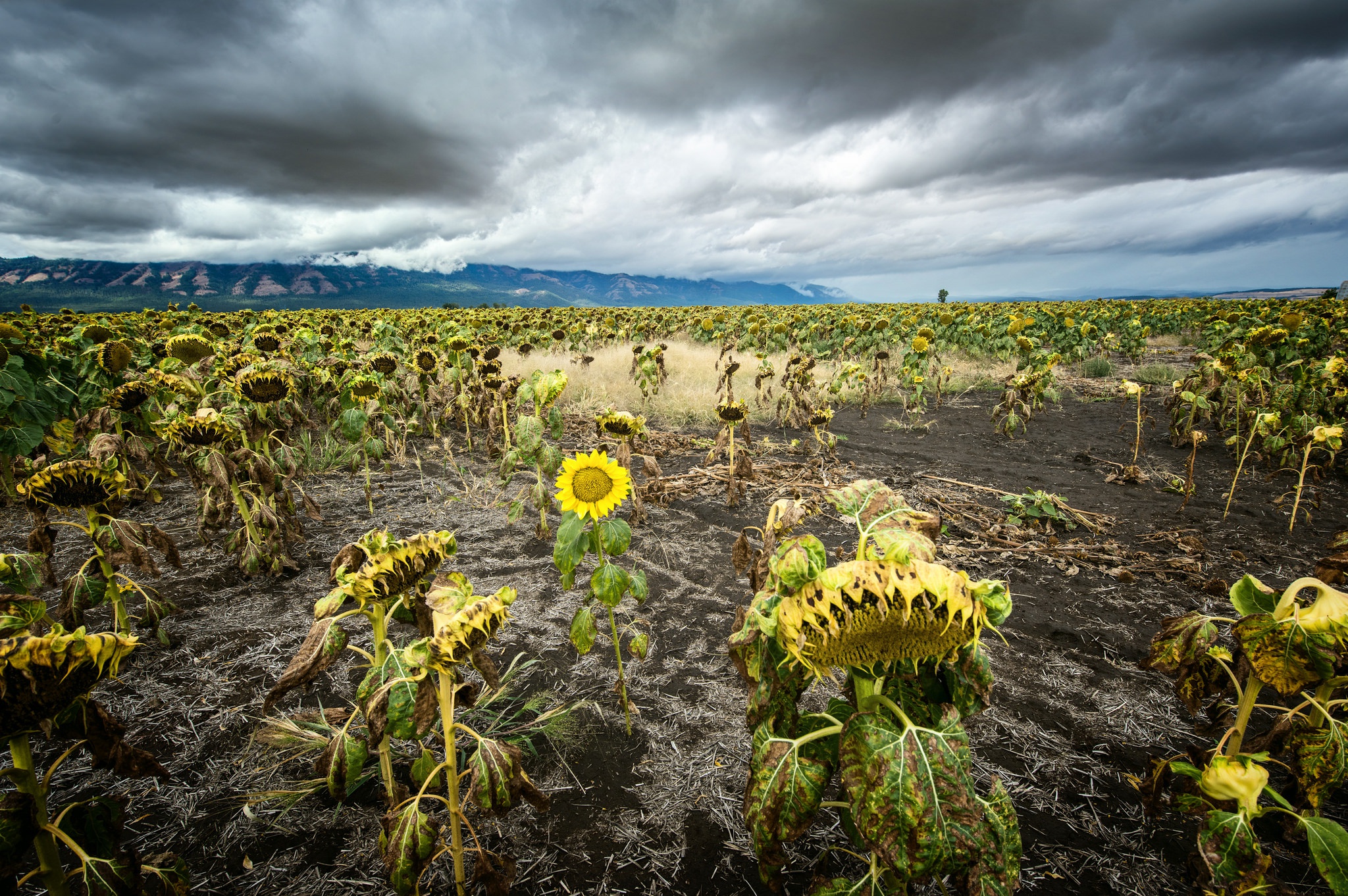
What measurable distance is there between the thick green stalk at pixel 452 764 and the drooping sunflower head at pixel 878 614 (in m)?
0.84

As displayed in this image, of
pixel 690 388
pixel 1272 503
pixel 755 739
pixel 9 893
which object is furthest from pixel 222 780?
pixel 690 388

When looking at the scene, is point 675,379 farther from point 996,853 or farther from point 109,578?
point 996,853

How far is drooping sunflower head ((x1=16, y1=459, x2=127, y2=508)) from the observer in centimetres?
209

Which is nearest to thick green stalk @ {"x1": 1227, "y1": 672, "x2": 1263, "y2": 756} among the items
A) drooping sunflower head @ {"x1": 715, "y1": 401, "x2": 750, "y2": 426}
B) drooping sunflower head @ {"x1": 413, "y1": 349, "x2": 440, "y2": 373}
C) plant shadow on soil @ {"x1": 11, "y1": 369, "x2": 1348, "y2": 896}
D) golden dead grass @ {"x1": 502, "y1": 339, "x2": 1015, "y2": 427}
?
plant shadow on soil @ {"x1": 11, "y1": 369, "x2": 1348, "y2": 896}

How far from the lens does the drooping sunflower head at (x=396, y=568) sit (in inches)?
55.0

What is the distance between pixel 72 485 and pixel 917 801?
10.3 feet

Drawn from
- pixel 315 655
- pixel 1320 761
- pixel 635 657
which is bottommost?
pixel 635 657

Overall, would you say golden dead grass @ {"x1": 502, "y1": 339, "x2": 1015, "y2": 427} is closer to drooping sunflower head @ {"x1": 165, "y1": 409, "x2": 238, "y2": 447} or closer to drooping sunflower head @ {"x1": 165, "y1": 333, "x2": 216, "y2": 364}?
drooping sunflower head @ {"x1": 165, "y1": 333, "x2": 216, "y2": 364}

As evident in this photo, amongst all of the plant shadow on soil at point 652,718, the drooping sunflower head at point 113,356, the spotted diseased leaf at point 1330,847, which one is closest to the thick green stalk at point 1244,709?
the spotted diseased leaf at point 1330,847

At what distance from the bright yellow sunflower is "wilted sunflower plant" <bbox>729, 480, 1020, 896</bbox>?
1.09 m

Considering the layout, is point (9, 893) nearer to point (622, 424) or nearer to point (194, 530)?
point (622, 424)

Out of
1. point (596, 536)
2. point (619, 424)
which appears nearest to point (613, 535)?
point (596, 536)

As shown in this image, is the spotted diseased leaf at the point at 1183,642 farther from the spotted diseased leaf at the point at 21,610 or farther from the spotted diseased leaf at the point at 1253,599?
the spotted diseased leaf at the point at 21,610

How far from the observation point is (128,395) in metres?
3.27
